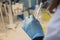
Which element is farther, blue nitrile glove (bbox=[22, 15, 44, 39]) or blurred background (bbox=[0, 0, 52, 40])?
blurred background (bbox=[0, 0, 52, 40])

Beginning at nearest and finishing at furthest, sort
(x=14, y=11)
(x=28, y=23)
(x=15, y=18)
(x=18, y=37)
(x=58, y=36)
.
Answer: (x=58, y=36) < (x=28, y=23) < (x=18, y=37) < (x=14, y=11) < (x=15, y=18)

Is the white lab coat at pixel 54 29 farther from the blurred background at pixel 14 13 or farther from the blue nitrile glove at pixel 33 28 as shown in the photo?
the blurred background at pixel 14 13

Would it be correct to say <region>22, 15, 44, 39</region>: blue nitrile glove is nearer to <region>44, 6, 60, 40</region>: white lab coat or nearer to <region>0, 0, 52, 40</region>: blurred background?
<region>44, 6, 60, 40</region>: white lab coat

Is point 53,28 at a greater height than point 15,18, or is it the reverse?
point 53,28

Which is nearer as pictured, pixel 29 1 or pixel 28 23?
pixel 28 23

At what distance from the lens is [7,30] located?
2.83 m

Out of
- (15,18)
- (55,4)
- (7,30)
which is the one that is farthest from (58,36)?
(15,18)

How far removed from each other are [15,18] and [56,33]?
278 centimetres

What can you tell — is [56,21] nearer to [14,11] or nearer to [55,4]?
[55,4]

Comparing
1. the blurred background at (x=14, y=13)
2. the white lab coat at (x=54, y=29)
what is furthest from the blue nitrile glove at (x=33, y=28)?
the blurred background at (x=14, y=13)

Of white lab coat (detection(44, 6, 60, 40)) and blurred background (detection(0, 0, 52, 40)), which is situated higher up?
white lab coat (detection(44, 6, 60, 40))

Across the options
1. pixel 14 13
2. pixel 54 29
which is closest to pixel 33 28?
pixel 54 29

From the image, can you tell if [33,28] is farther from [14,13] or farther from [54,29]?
[14,13]

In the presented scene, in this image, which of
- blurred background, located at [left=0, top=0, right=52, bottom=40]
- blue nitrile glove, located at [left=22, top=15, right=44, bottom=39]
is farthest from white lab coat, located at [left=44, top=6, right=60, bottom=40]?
blurred background, located at [left=0, top=0, right=52, bottom=40]
